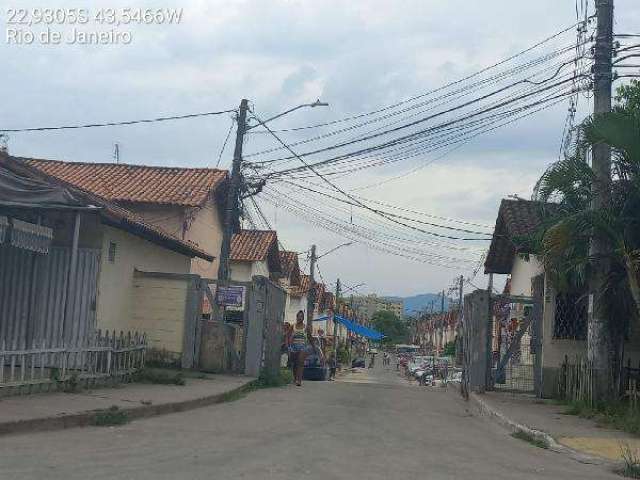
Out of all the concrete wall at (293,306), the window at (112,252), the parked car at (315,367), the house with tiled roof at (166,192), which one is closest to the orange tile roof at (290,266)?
the concrete wall at (293,306)

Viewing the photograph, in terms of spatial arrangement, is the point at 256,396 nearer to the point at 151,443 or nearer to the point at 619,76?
the point at 151,443

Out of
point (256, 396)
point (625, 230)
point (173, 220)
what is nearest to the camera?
point (625, 230)

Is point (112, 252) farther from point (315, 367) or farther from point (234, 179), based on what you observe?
point (315, 367)

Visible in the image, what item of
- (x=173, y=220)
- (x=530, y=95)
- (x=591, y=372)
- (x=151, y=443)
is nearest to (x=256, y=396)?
(x=591, y=372)

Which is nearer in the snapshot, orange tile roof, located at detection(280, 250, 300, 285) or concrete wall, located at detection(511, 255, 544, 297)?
concrete wall, located at detection(511, 255, 544, 297)

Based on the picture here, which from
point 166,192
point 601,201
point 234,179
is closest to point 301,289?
point 166,192

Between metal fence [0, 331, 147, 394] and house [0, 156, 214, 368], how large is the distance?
0.28 meters

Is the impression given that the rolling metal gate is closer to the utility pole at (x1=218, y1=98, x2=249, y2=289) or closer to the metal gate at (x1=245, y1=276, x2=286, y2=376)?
the metal gate at (x1=245, y1=276, x2=286, y2=376)

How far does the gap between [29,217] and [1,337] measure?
2.57 meters

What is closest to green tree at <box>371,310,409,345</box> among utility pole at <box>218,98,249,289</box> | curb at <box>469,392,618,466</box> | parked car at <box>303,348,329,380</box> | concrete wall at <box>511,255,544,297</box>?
parked car at <box>303,348,329,380</box>

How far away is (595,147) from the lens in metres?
15.1

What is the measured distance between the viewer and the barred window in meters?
18.9

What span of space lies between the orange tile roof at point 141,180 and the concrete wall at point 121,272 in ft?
26.1

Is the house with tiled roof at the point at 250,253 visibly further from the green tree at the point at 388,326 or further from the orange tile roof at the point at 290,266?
the green tree at the point at 388,326
